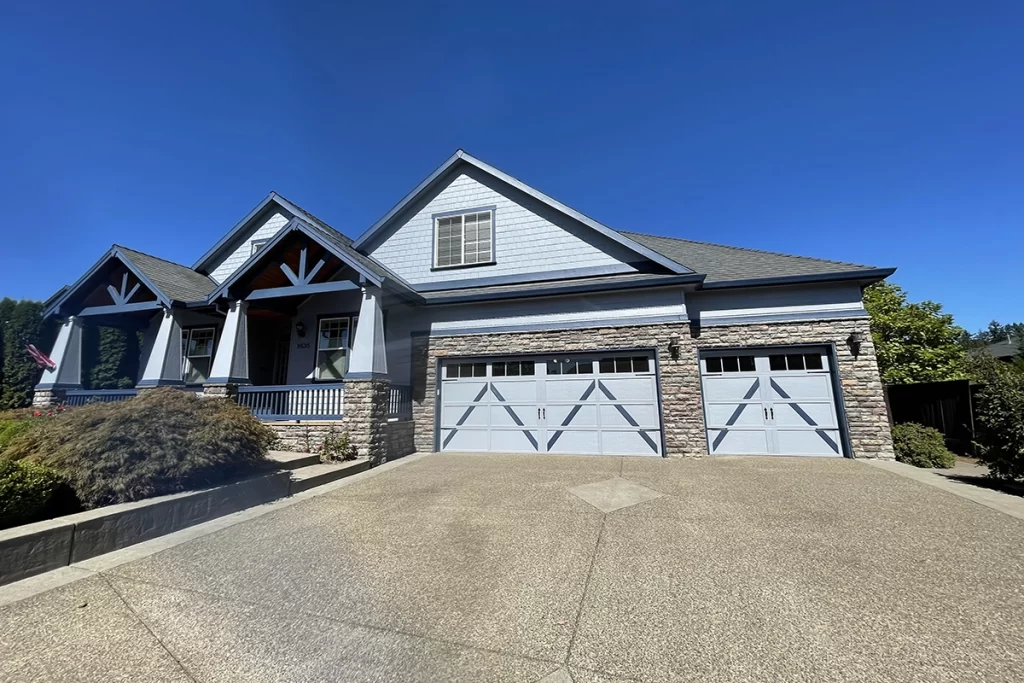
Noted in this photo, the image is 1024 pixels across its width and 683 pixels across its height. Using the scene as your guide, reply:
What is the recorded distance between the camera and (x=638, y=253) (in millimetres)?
10477

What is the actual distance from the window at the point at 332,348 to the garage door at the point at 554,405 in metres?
3.06

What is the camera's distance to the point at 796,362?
9.55 meters

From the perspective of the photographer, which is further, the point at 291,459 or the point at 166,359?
the point at 166,359

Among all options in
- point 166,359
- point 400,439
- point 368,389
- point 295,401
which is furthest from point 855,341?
point 166,359

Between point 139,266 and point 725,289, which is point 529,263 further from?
point 139,266

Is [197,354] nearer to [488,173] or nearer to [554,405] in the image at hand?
[488,173]

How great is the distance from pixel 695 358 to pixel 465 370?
577cm

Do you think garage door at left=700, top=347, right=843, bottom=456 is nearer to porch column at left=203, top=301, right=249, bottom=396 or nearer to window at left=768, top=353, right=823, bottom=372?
window at left=768, top=353, right=823, bottom=372

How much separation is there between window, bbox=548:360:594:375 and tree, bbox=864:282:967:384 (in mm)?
19493

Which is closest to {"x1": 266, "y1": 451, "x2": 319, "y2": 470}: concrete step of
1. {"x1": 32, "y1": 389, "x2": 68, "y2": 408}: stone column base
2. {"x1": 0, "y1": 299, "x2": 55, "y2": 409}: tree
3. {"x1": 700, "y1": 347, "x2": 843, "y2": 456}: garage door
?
{"x1": 32, "y1": 389, "x2": 68, "y2": 408}: stone column base

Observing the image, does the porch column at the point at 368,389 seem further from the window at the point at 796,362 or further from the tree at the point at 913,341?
the tree at the point at 913,341

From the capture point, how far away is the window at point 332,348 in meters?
11.5

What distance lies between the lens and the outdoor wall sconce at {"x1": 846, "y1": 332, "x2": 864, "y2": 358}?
920cm

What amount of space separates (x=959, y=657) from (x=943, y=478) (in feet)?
22.2
